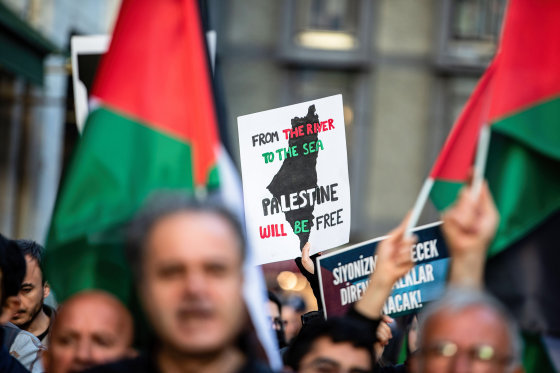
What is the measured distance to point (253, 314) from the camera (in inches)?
127

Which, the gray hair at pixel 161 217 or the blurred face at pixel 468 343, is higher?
the gray hair at pixel 161 217

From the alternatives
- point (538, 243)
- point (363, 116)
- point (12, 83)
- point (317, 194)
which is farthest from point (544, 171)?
point (363, 116)

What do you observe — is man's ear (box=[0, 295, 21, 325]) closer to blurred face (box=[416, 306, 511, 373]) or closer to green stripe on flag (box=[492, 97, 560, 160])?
blurred face (box=[416, 306, 511, 373])

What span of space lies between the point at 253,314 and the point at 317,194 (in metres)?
2.22

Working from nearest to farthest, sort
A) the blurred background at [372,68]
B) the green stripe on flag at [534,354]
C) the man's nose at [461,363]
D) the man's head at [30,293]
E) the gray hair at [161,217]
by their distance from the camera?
the gray hair at [161,217] → the man's nose at [461,363] → the green stripe on flag at [534,354] → the man's head at [30,293] → the blurred background at [372,68]

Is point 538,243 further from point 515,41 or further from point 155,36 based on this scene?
point 155,36

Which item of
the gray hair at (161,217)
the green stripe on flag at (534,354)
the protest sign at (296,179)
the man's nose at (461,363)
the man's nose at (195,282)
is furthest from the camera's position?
the protest sign at (296,179)

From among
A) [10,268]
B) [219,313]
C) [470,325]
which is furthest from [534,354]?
[10,268]

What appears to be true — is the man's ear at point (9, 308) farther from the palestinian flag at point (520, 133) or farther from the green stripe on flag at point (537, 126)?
the green stripe on flag at point (537, 126)

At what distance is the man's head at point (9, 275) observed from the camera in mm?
3631

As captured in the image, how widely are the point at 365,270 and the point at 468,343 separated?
7.04 ft

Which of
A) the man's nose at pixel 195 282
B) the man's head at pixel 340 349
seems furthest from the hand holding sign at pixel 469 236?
the man's nose at pixel 195 282

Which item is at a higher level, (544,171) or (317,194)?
(544,171)

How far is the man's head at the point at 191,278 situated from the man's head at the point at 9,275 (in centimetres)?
112
